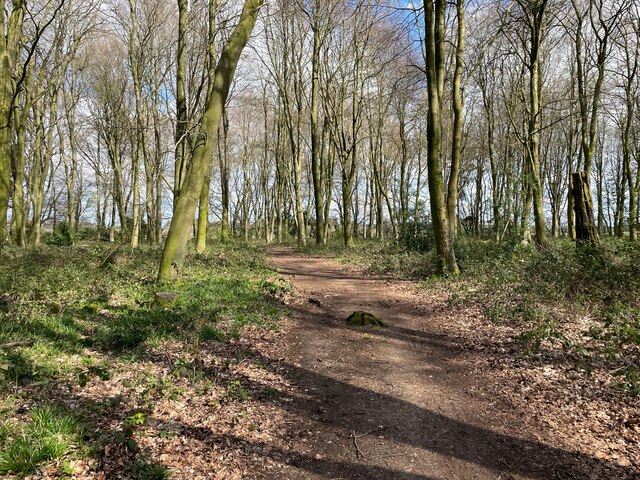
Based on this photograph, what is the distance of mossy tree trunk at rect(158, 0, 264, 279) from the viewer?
32.8 ft

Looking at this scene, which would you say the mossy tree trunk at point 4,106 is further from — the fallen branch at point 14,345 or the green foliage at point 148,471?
the green foliage at point 148,471

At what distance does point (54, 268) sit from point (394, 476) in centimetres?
1049

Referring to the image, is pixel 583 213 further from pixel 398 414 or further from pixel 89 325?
pixel 89 325

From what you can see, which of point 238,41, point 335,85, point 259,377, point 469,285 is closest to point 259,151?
point 335,85

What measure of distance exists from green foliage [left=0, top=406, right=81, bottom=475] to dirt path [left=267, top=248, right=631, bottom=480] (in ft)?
5.77

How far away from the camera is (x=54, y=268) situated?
10.6 metres

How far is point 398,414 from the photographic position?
4473 millimetres

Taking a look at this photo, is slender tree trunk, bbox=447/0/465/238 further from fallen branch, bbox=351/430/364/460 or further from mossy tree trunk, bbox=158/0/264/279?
fallen branch, bbox=351/430/364/460

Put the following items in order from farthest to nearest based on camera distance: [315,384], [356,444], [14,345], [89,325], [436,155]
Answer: [436,155] → [89,325] → [315,384] → [14,345] → [356,444]

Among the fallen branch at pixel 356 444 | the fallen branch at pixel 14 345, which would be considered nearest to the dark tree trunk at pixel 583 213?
the fallen branch at pixel 356 444

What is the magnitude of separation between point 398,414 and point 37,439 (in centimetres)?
339

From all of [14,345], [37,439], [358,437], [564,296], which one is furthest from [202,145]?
[564,296]

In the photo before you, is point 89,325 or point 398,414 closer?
point 398,414

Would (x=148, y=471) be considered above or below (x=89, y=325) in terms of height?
below
